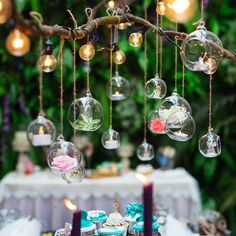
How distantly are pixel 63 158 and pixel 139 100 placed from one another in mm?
3306

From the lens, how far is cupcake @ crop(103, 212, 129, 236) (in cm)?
168

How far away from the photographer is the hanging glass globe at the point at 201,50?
5.09 ft

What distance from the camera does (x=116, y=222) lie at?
1698 mm

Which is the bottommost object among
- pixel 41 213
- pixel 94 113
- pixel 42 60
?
pixel 41 213

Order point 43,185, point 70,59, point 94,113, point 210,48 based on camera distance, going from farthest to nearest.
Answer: point 70,59
point 43,185
point 94,113
point 210,48

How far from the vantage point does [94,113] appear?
178cm

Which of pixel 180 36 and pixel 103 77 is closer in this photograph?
pixel 180 36

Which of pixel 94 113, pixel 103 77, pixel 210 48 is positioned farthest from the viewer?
pixel 103 77

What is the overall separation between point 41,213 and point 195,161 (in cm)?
184

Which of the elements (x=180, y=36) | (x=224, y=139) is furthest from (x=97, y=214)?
(x=224, y=139)

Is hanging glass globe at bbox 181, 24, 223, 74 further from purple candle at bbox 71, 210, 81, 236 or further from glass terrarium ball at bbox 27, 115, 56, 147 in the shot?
glass terrarium ball at bbox 27, 115, 56, 147

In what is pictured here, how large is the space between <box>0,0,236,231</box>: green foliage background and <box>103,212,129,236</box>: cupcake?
2706 mm

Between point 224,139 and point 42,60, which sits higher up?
point 42,60

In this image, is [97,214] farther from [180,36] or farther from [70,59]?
[70,59]
